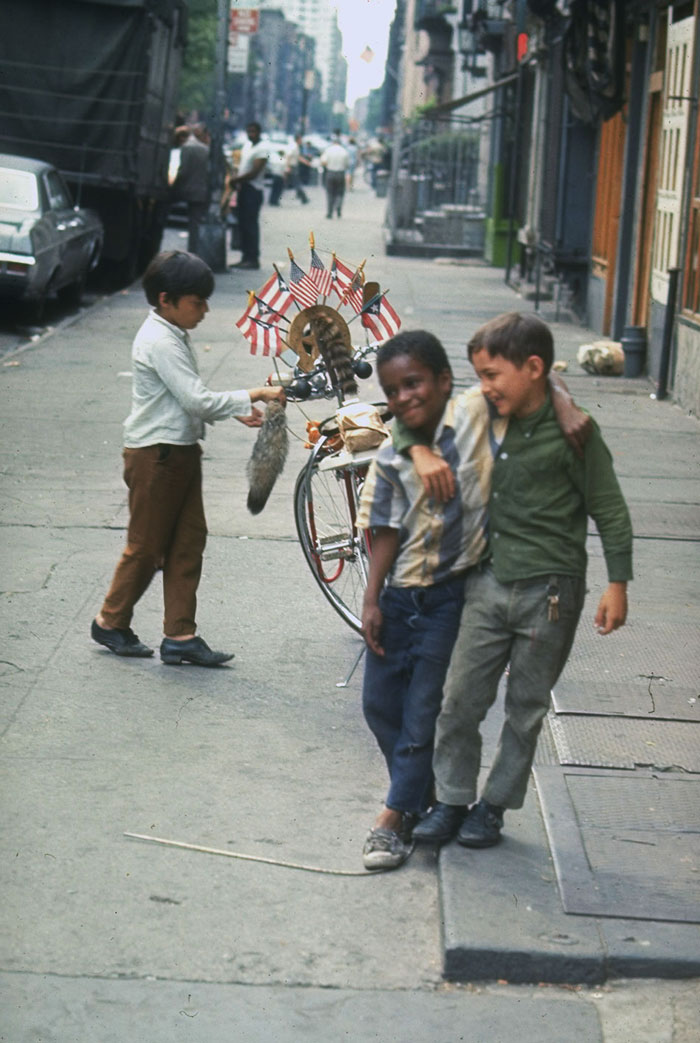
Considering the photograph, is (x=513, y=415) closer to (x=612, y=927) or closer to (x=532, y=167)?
(x=612, y=927)

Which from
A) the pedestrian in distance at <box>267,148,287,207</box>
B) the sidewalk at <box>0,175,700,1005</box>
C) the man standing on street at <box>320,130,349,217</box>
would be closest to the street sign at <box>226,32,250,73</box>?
the man standing on street at <box>320,130,349,217</box>

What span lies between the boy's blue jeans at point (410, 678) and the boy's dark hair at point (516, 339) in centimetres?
65

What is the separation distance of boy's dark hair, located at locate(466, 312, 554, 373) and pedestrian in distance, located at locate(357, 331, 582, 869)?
5.2 inches

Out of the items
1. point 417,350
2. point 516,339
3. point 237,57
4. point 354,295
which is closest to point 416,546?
point 417,350

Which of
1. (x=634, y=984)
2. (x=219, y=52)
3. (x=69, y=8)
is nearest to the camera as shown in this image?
(x=634, y=984)

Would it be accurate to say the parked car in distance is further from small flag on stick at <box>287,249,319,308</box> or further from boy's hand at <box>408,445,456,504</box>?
boy's hand at <box>408,445,456,504</box>

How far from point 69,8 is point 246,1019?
17818 millimetres

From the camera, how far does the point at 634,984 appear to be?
3.86m

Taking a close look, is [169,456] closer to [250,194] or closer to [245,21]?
[250,194]

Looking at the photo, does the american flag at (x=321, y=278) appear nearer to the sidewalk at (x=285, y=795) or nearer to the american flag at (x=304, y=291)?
the american flag at (x=304, y=291)

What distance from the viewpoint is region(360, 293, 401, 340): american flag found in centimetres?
614

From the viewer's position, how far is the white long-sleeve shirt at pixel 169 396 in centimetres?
587

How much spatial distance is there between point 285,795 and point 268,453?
4.96 ft

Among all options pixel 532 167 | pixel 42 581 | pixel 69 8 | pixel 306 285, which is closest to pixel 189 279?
pixel 306 285
